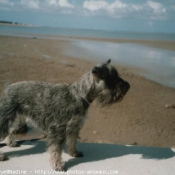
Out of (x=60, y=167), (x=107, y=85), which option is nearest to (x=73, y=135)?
(x=60, y=167)

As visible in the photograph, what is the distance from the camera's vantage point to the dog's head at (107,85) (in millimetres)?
4227

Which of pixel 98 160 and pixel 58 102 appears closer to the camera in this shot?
pixel 58 102

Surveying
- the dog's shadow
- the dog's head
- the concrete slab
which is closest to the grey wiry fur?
the dog's head

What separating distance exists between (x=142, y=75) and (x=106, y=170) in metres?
10.1

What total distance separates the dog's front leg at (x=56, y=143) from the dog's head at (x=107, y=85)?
2.61 feet

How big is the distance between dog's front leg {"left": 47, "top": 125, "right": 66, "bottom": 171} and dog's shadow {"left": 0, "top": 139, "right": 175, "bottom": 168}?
308 mm

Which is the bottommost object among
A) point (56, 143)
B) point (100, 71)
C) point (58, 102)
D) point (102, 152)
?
point (102, 152)

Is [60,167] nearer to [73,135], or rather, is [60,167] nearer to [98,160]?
[73,135]

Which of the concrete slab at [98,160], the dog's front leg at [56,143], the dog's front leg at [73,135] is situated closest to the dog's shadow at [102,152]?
the concrete slab at [98,160]

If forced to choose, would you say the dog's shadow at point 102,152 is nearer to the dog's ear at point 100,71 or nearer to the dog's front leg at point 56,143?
the dog's front leg at point 56,143

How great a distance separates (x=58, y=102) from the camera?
4367mm

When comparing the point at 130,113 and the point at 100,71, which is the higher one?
the point at 100,71

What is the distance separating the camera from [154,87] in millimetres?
11742

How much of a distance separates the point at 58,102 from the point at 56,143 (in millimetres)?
652
